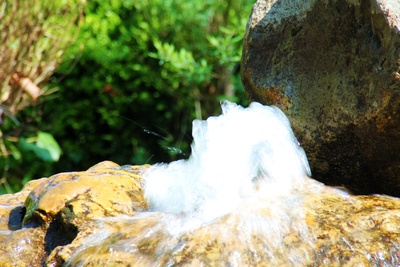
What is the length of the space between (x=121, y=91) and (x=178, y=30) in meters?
1.02

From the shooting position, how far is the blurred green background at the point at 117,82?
692 centimetres

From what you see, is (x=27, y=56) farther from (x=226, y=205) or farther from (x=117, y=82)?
(x=226, y=205)

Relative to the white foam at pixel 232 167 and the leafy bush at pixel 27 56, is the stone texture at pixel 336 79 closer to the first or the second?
the white foam at pixel 232 167

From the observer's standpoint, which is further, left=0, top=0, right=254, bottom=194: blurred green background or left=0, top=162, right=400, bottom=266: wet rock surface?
left=0, top=0, right=254, bottom=194: blurred green background

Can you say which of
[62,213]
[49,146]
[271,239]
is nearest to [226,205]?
[271,239]

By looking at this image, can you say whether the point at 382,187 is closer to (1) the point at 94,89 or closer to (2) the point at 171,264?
(2) the point at 171,264

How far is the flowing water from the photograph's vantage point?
3.02 metres

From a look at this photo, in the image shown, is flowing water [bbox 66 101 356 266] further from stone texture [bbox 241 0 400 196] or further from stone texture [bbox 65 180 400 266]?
stone texture [bbox 241 0 400 196]

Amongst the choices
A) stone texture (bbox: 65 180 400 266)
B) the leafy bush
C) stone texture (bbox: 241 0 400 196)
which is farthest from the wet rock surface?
the leafy bush

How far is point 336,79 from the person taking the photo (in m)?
3.63

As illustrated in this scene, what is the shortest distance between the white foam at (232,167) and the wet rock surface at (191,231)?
0.09 meters

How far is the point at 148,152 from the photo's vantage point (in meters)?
7.84

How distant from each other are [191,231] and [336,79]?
1119 millimetres

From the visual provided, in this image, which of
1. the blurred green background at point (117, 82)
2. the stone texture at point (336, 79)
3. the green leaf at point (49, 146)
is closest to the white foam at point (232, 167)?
the stone texture at point (336, 79)
